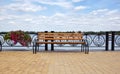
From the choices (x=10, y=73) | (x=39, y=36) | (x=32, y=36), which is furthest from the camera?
(x=32, y=36)

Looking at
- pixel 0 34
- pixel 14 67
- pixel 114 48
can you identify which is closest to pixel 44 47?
pixel 0 34

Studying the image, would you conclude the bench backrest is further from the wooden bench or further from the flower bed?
the flower bed

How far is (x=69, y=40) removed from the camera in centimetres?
1509

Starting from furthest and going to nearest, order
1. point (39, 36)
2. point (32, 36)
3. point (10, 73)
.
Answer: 1. point (32, 36)
2. point (39, 36)
3. point (10, 73)

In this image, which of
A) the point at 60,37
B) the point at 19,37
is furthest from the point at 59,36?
the point at 19,37

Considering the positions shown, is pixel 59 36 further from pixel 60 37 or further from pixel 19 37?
pixel 19 37

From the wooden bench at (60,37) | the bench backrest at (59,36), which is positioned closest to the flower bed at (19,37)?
the wooden bench at (60,37)

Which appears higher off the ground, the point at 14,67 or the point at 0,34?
the point at 0,34

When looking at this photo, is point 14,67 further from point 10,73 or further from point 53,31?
point 53,31

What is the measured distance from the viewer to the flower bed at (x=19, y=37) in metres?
14.9

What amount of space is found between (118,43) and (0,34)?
6.32 metres

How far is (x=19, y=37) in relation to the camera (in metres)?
15.0

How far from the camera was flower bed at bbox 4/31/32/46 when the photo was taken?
14898 millimetres

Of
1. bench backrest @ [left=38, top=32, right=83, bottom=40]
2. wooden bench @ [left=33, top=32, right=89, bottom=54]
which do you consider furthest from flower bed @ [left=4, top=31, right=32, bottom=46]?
bench backrest @ [left=38, top=32, right=83, bottom=40]
